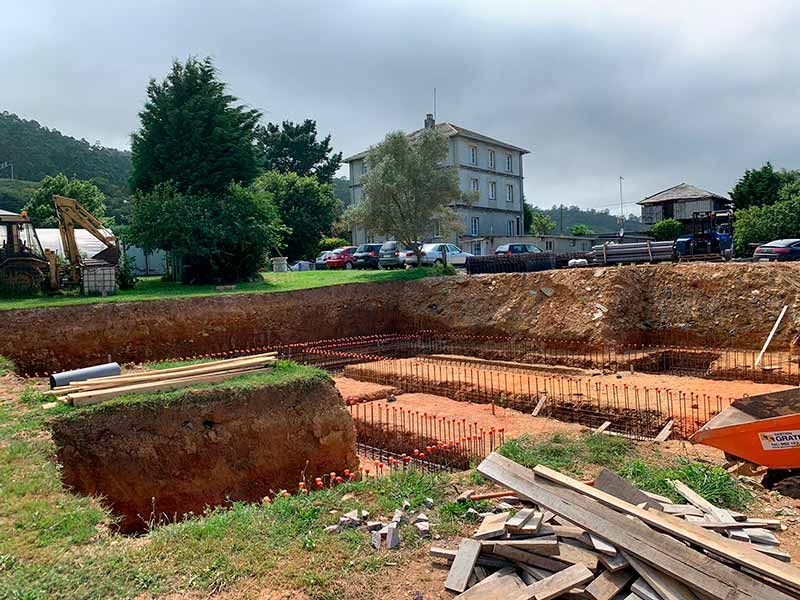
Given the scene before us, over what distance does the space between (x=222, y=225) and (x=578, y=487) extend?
2041cm

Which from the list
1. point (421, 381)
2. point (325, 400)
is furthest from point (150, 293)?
point (325, 400)

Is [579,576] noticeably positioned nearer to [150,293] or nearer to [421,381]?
[421,381]

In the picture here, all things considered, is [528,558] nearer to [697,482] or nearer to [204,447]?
[697,482]

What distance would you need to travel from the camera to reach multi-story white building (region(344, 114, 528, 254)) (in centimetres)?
3950

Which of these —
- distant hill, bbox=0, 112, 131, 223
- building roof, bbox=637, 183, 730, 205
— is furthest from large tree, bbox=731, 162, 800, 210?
distant hill, bbox=0, 112, 131, 223

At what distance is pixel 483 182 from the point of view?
41.7 metres

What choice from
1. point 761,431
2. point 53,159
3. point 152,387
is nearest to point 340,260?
point 152,387

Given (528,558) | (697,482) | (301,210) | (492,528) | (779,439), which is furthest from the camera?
(301,210)

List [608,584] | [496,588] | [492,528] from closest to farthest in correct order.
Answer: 1. [608,584]
2. [496,588]
3. [492,528]

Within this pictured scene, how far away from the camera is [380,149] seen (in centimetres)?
2622

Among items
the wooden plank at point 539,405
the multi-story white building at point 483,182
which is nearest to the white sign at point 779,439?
the wooden plank at point 539,405

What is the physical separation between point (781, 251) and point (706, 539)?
903 inches

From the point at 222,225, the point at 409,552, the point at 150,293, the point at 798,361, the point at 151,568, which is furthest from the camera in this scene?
the point at 222,225

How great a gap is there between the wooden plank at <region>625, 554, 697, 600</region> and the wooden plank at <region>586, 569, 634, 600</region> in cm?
12
